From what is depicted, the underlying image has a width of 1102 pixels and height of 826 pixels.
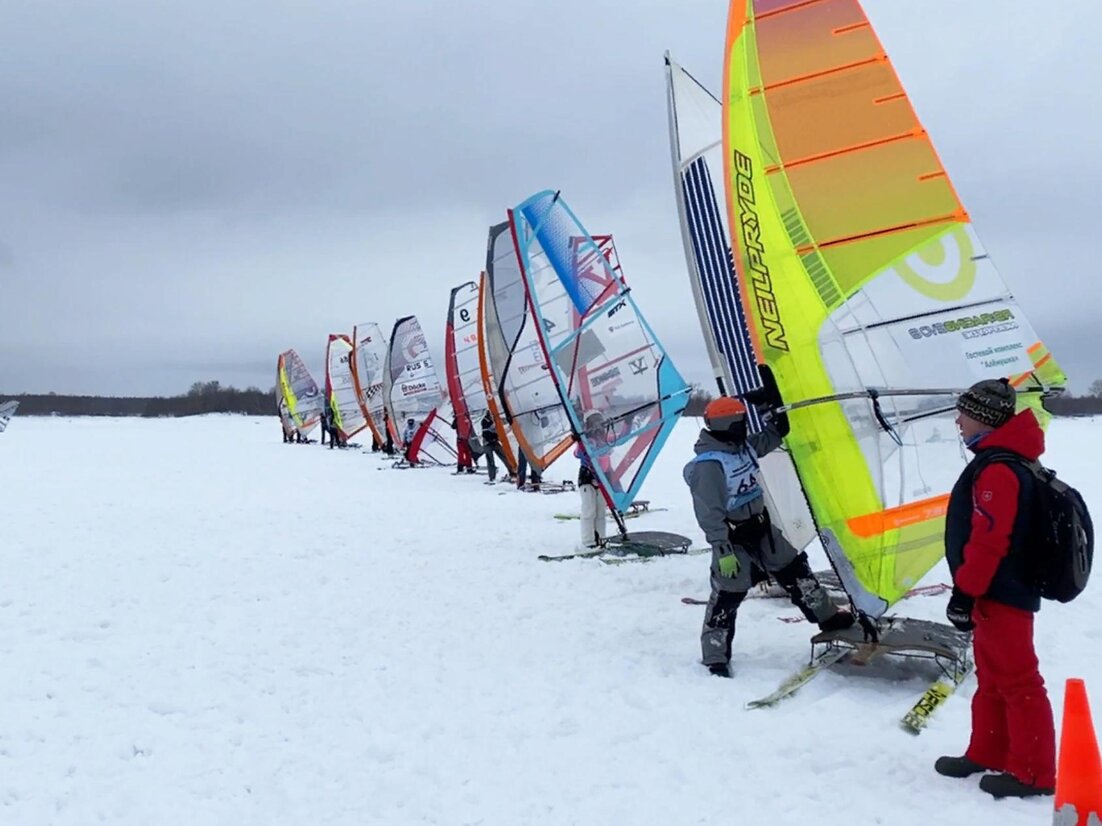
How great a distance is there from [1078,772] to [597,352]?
276 inches

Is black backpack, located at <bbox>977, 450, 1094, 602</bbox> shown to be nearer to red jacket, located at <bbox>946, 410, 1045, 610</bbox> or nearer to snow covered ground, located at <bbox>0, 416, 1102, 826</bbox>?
red jacket, located at <bbox>946, 410, 1045, 610</bbox>

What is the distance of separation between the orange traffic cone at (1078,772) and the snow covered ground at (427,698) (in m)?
0.49

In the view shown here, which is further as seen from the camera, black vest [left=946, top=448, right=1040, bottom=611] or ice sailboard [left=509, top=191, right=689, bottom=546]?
ice sailboard [left=509, top=191, right=689, bottom=546]

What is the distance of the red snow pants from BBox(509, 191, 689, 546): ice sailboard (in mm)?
5430

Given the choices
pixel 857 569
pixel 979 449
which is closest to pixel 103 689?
pixel 857 569

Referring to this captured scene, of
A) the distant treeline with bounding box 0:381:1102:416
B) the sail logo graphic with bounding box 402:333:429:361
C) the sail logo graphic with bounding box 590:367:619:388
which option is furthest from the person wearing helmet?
the distant treeline with bounding box 0:381:1102:416

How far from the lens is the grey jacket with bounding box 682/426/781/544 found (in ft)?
17.0

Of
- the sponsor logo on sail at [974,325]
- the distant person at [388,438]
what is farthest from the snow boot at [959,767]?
the distant person at [388,438]

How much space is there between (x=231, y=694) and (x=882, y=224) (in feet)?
15.8

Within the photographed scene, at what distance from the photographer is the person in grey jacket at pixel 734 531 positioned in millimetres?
5220

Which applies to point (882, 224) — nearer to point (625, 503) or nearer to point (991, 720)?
point (991, 720)

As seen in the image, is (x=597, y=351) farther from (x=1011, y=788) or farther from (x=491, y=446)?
(x=491, y=446)

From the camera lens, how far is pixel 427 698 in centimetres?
508

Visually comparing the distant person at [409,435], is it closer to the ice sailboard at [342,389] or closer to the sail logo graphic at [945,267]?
the ice sailboard at [342,389]
